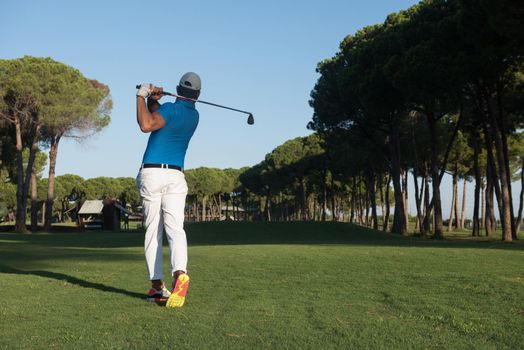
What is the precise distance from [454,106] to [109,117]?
82.1 feet

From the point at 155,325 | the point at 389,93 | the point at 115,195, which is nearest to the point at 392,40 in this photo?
the point at 389,93

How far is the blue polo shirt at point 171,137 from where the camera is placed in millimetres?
5910

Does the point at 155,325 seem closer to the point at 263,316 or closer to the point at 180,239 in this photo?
the point at 263,316

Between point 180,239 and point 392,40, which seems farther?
point 392,40

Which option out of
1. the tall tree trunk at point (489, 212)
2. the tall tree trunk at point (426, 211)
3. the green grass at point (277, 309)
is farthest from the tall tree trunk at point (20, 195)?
the green grass at point (277, 309)

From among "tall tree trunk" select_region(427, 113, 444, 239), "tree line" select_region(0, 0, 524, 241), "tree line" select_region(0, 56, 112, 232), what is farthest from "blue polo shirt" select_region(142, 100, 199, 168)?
"tree line" select_region(0, 56, 112, 232)

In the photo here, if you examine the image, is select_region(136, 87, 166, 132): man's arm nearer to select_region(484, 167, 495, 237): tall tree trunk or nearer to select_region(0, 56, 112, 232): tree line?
select_region(484, 167, 495, 237): tall tree trunk

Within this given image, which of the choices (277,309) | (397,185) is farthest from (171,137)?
(397,185)

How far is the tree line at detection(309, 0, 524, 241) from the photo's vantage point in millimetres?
21203

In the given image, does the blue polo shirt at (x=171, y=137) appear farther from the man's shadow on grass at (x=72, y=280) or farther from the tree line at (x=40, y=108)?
the tree line at (x=40, y=108)

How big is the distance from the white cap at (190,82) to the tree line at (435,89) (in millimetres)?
14035

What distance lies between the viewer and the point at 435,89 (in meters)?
24.7

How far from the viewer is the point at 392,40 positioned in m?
28.0

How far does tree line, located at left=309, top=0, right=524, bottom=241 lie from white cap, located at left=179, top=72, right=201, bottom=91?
14.0 m
